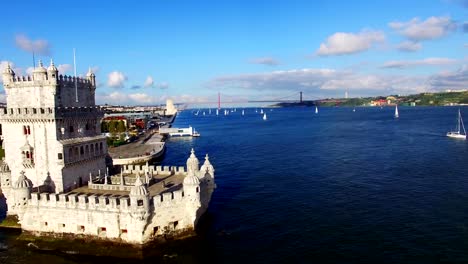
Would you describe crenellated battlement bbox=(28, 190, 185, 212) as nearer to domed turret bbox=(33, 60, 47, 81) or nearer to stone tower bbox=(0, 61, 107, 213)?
stone tower bbox=(0, 61, 107, 213)

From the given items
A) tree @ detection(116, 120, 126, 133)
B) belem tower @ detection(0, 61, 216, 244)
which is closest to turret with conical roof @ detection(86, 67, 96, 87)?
belem tower @ detection(0, 61, 216, 244)

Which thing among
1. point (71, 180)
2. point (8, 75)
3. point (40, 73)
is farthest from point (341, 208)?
point (8, 75)

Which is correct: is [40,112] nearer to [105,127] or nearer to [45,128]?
[45,128]

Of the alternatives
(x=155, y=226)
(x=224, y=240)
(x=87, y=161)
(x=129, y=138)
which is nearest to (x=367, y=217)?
(x=224, y=240)

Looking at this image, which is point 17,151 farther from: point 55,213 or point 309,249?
point 309,249

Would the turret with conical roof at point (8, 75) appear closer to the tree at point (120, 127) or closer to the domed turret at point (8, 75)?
the domed turret at point (8, 75)

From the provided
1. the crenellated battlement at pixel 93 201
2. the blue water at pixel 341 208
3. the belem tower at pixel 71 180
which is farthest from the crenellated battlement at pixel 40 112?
the blue water at pixel 341 208
